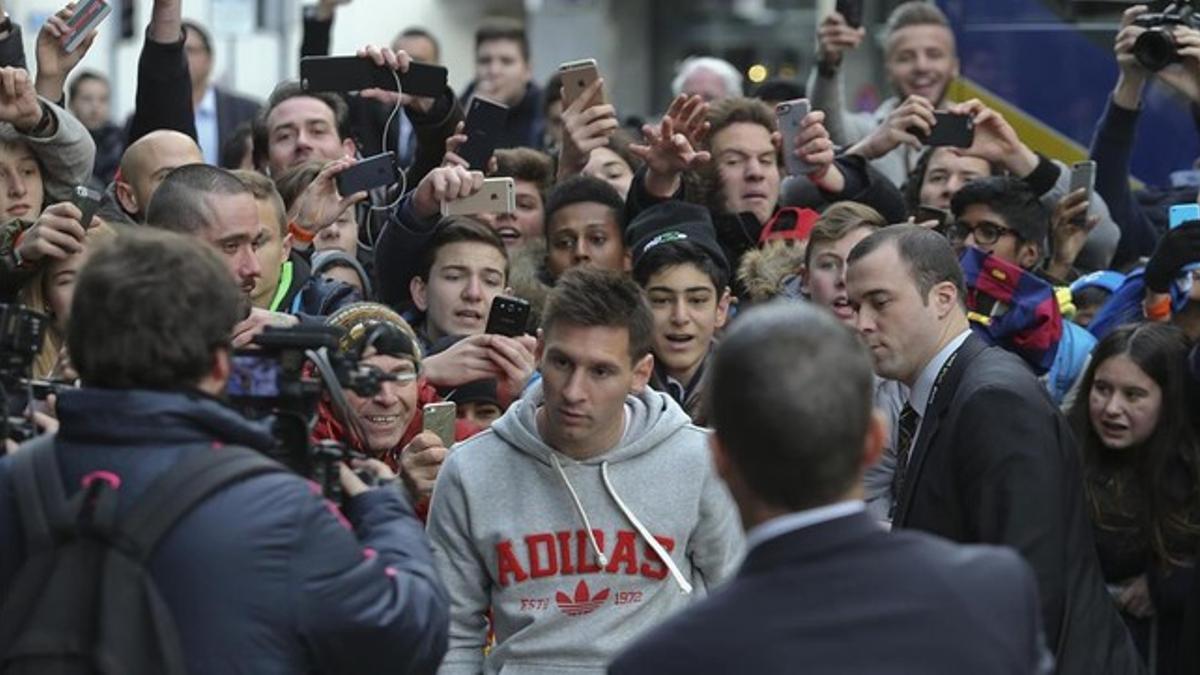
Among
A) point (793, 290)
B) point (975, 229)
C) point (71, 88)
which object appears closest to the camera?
point (793, 290)

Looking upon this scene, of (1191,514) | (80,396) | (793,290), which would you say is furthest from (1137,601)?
(80,396)

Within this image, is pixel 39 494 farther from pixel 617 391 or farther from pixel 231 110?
pixel 231 110

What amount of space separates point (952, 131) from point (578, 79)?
150 centimetres

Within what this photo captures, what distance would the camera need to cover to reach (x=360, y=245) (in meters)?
9.32

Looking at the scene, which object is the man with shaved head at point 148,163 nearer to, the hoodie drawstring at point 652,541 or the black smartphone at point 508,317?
the black smartphone at point 508,317

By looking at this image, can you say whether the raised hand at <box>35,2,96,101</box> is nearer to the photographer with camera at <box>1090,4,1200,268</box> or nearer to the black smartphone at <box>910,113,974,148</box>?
the black smartphone at <box>910,113,974,148</box>

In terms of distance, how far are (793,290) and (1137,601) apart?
5.23 feet

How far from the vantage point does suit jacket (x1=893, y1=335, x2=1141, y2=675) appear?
5867 mm

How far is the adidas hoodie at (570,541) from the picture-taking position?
5898 millimetres

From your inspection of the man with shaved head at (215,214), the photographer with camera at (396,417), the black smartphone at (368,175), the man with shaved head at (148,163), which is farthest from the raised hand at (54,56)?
the photographer with camera at (396,417)

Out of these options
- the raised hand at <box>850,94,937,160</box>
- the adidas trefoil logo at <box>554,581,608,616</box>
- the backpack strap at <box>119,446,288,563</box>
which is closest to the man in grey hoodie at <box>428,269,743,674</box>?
the adidas trefoil logo at <box>554,581,608,616</box>

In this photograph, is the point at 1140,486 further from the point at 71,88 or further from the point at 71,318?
the point at 71,88

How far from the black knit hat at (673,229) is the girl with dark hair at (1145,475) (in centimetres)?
133

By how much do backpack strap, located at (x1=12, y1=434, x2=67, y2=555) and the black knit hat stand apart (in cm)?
387
